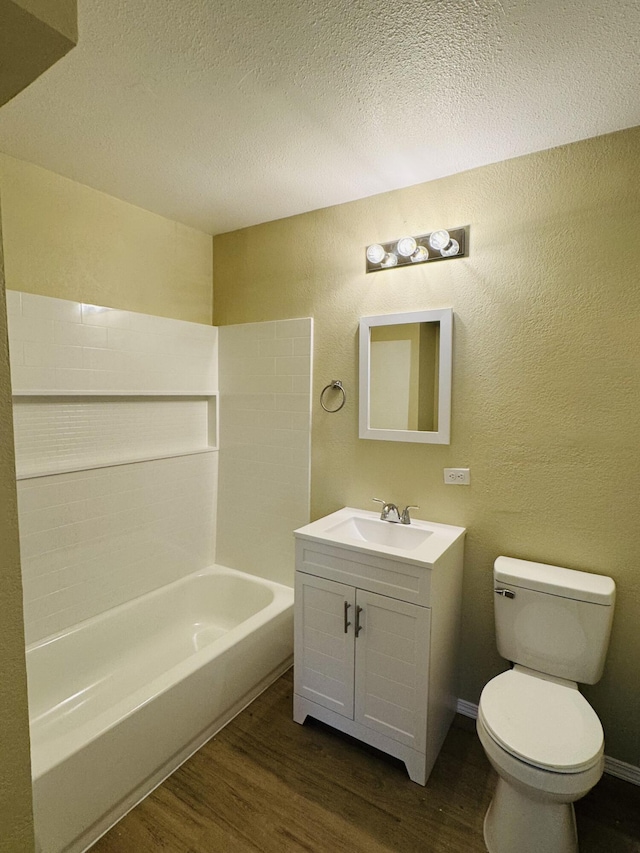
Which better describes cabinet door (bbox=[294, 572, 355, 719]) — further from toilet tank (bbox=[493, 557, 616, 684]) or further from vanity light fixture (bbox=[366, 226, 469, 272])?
vanity light fixture (bbox=[366, 226, 469, 272])

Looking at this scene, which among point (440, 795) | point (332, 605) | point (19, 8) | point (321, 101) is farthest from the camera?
point (332, 605)

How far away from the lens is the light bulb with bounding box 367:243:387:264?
7.11 ft

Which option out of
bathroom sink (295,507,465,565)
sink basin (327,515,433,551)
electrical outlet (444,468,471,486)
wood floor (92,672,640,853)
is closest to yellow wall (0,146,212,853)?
wood floor (92,672,640,853)

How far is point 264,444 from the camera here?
2734 millimetres

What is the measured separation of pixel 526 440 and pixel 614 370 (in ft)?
1.42

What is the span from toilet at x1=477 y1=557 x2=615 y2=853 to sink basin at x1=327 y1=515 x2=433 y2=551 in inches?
15.0

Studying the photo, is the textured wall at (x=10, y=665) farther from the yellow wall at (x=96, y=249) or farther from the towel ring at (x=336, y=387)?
the towel ring at (x=336, y=387)

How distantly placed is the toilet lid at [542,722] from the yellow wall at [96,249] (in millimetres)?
2541

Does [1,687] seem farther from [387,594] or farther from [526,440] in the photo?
[526,440]

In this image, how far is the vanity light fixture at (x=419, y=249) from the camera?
6.63 ft

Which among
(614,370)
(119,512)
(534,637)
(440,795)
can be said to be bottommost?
(440,795)

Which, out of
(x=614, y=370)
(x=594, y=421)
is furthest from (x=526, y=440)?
(x=614, y=370)

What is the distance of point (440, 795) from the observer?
1698 mm

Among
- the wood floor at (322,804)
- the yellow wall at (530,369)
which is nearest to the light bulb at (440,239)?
Answer: the yellow wall at (530,369)
